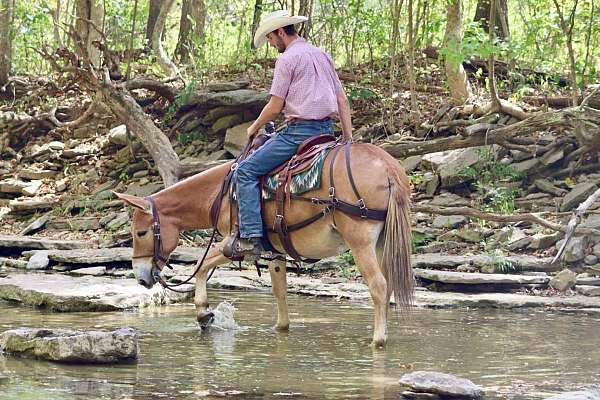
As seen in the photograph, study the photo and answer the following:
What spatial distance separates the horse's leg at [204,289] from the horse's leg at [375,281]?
5.00ft

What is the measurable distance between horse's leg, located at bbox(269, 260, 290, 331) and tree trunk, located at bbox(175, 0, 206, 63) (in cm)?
1289

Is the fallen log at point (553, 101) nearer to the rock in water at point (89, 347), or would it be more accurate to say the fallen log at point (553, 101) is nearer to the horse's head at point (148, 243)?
the horse's head at point (148, 243)

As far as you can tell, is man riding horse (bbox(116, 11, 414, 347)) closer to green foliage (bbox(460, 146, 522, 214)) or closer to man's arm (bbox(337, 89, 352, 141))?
man's arm (bbox(337, 89, 352, 141))

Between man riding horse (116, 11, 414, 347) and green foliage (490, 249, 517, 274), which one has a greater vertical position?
man riding horse (116, 11, 414, 347)

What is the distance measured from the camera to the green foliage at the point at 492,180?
46.1ft

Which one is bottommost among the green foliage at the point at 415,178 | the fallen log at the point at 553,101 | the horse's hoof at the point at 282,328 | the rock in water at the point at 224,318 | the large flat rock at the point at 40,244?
the large flat rock at the point at 40,244

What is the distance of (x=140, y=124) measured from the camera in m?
16.8

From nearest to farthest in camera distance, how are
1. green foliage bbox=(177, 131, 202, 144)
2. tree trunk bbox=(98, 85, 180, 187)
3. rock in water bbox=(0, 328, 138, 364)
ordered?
rock in water bbox=(0, 328, 138, 364) < tree trunk bbox=(98, 85, 180, 187) < green foliage bbox=(177, 131, 202, 144)

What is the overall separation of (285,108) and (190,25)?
584 inches

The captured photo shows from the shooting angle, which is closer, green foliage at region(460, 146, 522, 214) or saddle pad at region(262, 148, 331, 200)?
saddle pad at region(262, 148, 331, 200)

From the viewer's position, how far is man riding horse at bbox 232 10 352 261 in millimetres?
8203

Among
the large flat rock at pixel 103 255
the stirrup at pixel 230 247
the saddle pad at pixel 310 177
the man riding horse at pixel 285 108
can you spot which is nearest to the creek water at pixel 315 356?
the stirrup at pixel 230 247

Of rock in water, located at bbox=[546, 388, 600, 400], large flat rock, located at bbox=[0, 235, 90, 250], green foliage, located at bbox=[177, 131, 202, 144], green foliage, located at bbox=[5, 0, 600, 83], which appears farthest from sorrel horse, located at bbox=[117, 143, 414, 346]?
green foliage, located at bbox=[177, 131, 202, 144]

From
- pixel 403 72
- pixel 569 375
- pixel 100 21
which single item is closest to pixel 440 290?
pixel 569 375
